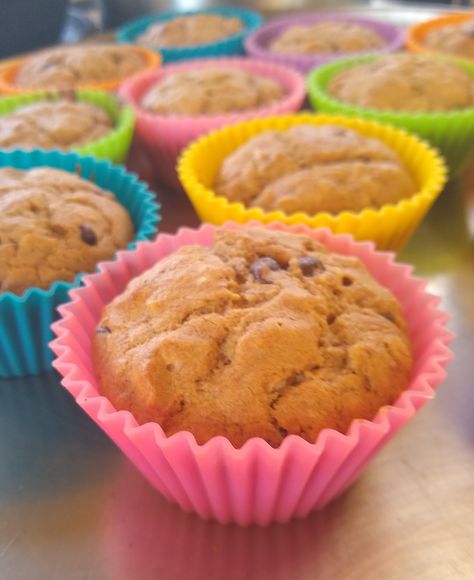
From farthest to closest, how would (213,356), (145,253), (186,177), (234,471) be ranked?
(186,177) < (145,253) < (213,356) < (234,471)

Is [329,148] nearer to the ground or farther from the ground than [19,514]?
farther from the ground

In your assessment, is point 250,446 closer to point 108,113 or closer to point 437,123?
point 437,123

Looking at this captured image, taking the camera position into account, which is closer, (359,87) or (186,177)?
(186,177)

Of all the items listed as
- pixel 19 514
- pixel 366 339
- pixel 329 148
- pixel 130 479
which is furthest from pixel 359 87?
Answer: pixel 19 514

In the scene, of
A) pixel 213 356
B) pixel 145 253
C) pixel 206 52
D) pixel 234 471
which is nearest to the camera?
pixel 234 471

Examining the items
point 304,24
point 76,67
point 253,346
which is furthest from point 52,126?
point 304,24

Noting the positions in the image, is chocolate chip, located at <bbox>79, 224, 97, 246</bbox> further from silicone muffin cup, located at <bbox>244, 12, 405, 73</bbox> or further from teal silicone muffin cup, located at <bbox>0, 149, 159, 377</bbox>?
silicone muffin cup, located at <bbox>244, 12, 405, 73</bbox>

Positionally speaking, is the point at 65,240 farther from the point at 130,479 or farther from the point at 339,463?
the point at 339,463
